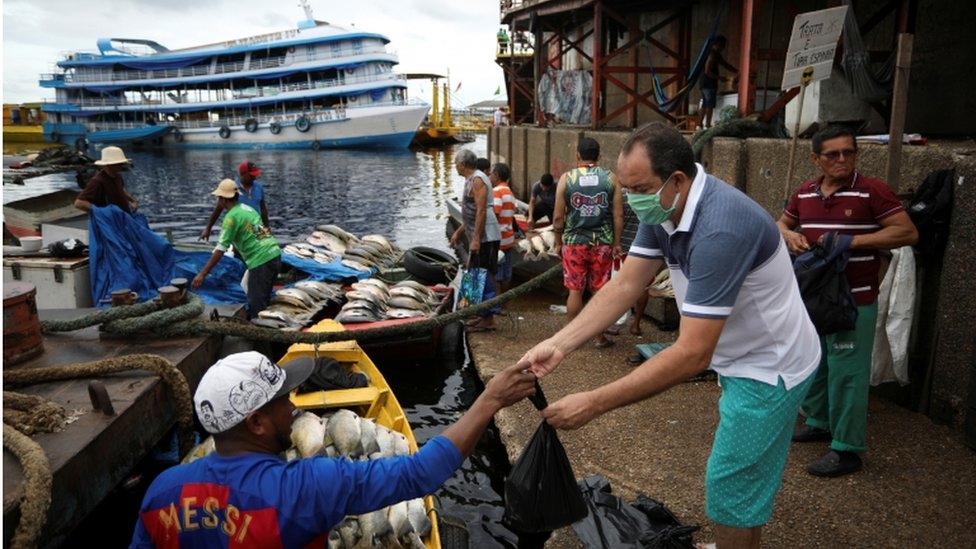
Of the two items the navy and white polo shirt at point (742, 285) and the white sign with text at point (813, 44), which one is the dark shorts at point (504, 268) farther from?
the navy and white polo shirt at point (742, 285)

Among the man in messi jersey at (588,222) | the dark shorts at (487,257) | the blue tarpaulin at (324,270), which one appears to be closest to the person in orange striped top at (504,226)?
the dark shorts at (487,257)

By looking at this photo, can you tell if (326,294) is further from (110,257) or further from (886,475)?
(886,475)

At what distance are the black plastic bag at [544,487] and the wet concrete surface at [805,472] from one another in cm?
71

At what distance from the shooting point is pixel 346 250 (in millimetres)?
12227

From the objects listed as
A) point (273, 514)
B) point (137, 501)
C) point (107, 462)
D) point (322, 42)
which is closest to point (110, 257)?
point (137, 501)

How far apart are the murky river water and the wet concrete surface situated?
0.69 m

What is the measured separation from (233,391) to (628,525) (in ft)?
8.21

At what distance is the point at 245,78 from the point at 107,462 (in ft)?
198

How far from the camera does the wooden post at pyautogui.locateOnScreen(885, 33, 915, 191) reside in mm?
4812

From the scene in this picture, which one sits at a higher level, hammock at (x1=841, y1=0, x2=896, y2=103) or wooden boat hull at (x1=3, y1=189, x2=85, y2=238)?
hammock at (x1=841, y1=0, x2=896, y2=103)

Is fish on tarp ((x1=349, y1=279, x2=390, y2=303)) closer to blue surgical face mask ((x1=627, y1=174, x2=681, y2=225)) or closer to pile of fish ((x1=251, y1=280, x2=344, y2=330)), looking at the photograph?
pile of fish ((x1=251, y1=280, x2=344, y2=330))

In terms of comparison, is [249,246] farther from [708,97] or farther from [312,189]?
[312,189]

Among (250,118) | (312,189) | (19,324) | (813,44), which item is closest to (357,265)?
(19,324)

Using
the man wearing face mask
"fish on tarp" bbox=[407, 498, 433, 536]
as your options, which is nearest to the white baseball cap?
the man wearing face mask
